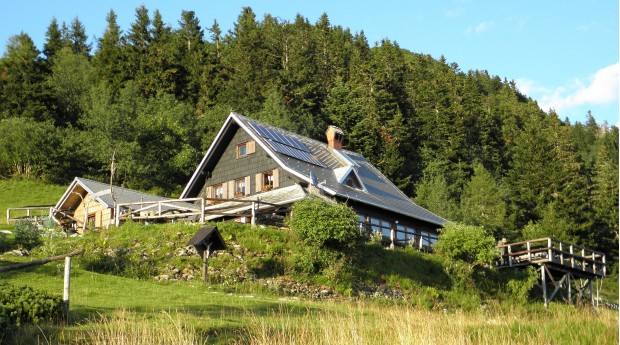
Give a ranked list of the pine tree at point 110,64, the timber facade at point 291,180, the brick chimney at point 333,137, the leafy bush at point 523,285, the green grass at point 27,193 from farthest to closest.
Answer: the pine tree at point 110,64
the green grass at point 27,193
the brick chimney at point 333,137
the timber facade at point 291,180
the leafy bush at point 523,285

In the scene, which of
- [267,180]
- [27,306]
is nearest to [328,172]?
[267,180]

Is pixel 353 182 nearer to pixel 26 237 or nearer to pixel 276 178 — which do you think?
pixel 276 178

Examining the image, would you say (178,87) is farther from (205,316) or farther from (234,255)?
(205,316)

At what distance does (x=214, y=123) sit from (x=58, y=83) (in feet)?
58.4

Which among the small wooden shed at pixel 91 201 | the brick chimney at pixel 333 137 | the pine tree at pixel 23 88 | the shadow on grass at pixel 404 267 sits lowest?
the shadow on grass at pixel 404 267

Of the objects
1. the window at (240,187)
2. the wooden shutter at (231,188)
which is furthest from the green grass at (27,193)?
the window at (240,187)

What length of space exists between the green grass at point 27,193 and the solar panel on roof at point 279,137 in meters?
19.0

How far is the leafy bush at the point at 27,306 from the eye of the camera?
1525cm

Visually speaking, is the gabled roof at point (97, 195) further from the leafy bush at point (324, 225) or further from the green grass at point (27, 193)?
the leafy bush at point (324, 225)

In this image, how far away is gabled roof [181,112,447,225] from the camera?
3775 cm

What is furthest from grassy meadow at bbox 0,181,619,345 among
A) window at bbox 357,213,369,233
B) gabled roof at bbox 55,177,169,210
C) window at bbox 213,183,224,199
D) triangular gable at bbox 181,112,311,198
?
gabled roof at bbox 55,177,169,210

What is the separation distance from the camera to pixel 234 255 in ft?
95.1

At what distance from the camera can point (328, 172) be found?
39938mm

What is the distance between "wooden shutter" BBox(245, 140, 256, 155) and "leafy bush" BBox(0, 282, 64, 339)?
24.4 m
